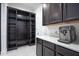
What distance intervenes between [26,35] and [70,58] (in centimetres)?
363

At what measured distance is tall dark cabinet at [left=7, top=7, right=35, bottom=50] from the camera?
3.42m

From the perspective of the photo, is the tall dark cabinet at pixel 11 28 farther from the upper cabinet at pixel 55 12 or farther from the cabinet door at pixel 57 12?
the cabinet door at pixel 57 12

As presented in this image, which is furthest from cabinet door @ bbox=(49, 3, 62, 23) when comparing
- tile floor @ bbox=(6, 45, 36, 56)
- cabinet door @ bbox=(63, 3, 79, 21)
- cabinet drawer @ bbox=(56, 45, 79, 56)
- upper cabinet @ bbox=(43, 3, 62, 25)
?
tile floor @ bbox=(6, 45, 36, 56)

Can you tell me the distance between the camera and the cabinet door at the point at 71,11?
1.27m

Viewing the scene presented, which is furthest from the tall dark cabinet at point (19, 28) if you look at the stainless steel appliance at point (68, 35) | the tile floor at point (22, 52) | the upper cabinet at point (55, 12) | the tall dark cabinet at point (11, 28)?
the stainless steel appliance at point (68, 35)

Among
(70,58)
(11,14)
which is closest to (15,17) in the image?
(11,14)

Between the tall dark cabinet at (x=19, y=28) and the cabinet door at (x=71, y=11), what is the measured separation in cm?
262

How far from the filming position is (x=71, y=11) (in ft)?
4.59

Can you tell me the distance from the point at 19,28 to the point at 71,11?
301 centimetres

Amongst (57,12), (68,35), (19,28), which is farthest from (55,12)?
(19,28)

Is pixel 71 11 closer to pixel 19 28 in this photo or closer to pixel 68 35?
pixel 68 35

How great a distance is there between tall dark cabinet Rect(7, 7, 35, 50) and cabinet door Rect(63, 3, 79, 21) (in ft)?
8.58

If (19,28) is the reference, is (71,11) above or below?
above

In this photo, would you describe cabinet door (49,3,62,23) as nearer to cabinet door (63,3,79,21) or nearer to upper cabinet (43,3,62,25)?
upper cabinet (43,3,62,25)
